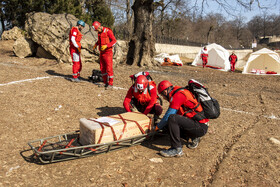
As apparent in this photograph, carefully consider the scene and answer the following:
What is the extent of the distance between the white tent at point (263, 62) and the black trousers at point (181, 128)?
1520 cm

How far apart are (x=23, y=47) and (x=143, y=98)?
9.10m

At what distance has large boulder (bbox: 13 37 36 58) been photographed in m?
11.5

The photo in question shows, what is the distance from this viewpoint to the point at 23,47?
1153 cm

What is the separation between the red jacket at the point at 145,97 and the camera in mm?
4590

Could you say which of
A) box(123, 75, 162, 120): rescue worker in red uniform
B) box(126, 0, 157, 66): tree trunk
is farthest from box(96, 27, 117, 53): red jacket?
box(126, 0, 157, 66): tree trunk

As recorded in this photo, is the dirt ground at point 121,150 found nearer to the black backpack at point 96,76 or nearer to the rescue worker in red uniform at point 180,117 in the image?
the rescue worker in red uniform at point 180,117

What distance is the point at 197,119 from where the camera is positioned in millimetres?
3793

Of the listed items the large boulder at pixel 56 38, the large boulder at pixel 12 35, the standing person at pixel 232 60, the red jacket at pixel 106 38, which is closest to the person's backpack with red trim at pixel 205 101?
the red jacket at pixel 106 38

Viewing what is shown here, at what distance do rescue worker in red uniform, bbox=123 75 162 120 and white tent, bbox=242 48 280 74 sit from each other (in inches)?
574

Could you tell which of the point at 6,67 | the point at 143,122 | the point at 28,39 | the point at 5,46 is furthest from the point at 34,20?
the point at 143,122

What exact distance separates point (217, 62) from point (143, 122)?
17.4 metres

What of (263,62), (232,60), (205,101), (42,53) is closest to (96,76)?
(42,53)

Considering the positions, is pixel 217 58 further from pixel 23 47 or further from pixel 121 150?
pixel 121 150

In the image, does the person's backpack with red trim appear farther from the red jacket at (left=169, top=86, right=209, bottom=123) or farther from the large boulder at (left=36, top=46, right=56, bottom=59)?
the large boulder at (left=36, top=46, right=56, bottom=59)
